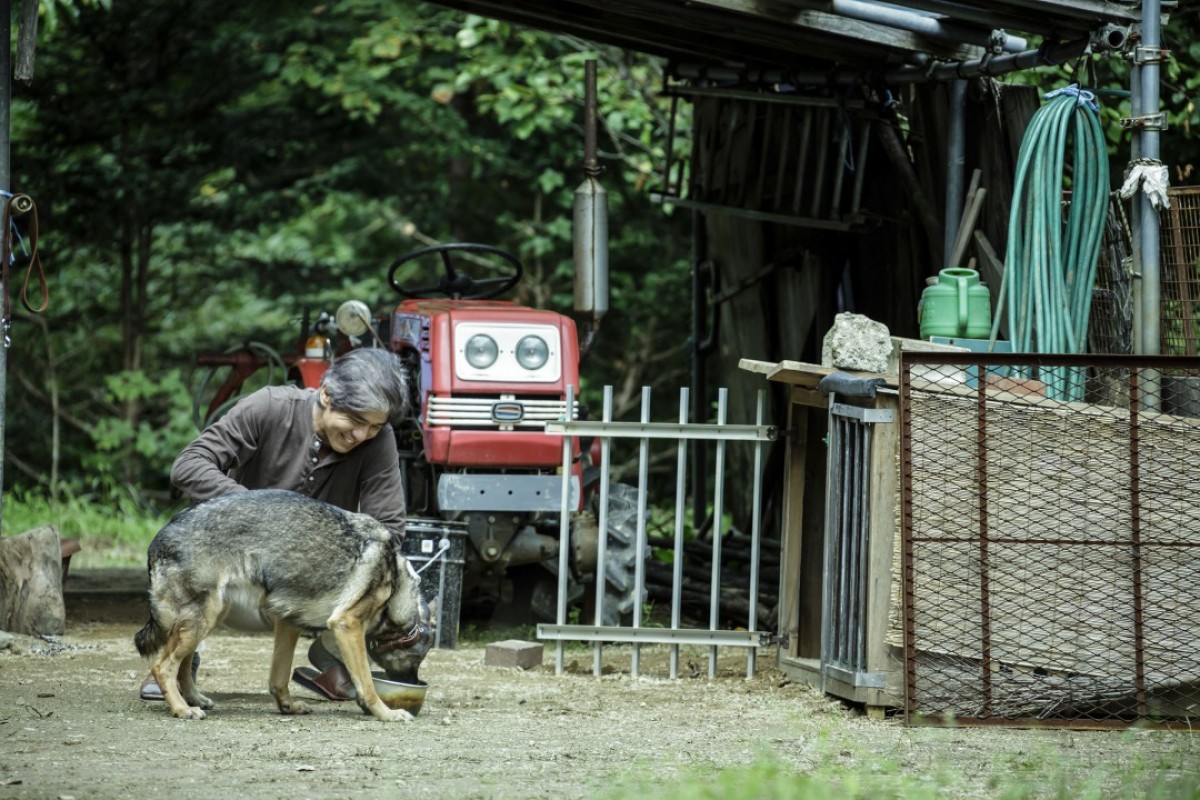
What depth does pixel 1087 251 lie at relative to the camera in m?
6.41

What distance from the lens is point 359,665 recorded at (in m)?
5.57

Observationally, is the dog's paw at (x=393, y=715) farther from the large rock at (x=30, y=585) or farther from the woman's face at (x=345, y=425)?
the large rock at (x=30, y=585)

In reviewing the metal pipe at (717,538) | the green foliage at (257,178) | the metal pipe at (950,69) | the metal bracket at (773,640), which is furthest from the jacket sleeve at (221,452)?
the green foliage at (257,178)

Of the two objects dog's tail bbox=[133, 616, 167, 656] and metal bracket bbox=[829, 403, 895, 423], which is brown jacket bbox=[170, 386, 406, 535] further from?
metal bracket bbox=[829, 403, 895, 423]

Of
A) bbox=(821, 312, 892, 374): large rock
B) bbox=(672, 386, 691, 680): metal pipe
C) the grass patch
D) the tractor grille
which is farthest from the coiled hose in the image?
the grass patch

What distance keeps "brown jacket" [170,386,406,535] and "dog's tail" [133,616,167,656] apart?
0.53 meters

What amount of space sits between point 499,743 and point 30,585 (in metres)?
3.54

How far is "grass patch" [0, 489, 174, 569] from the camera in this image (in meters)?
11.8

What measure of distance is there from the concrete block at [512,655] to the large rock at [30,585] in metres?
2.21

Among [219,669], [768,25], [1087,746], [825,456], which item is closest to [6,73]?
[219,669]

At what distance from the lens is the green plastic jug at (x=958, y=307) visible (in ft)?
21.5

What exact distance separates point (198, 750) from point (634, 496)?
12.2 feet

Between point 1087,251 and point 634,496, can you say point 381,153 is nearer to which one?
point 634,496

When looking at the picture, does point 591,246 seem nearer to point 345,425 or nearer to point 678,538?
point 678,538
